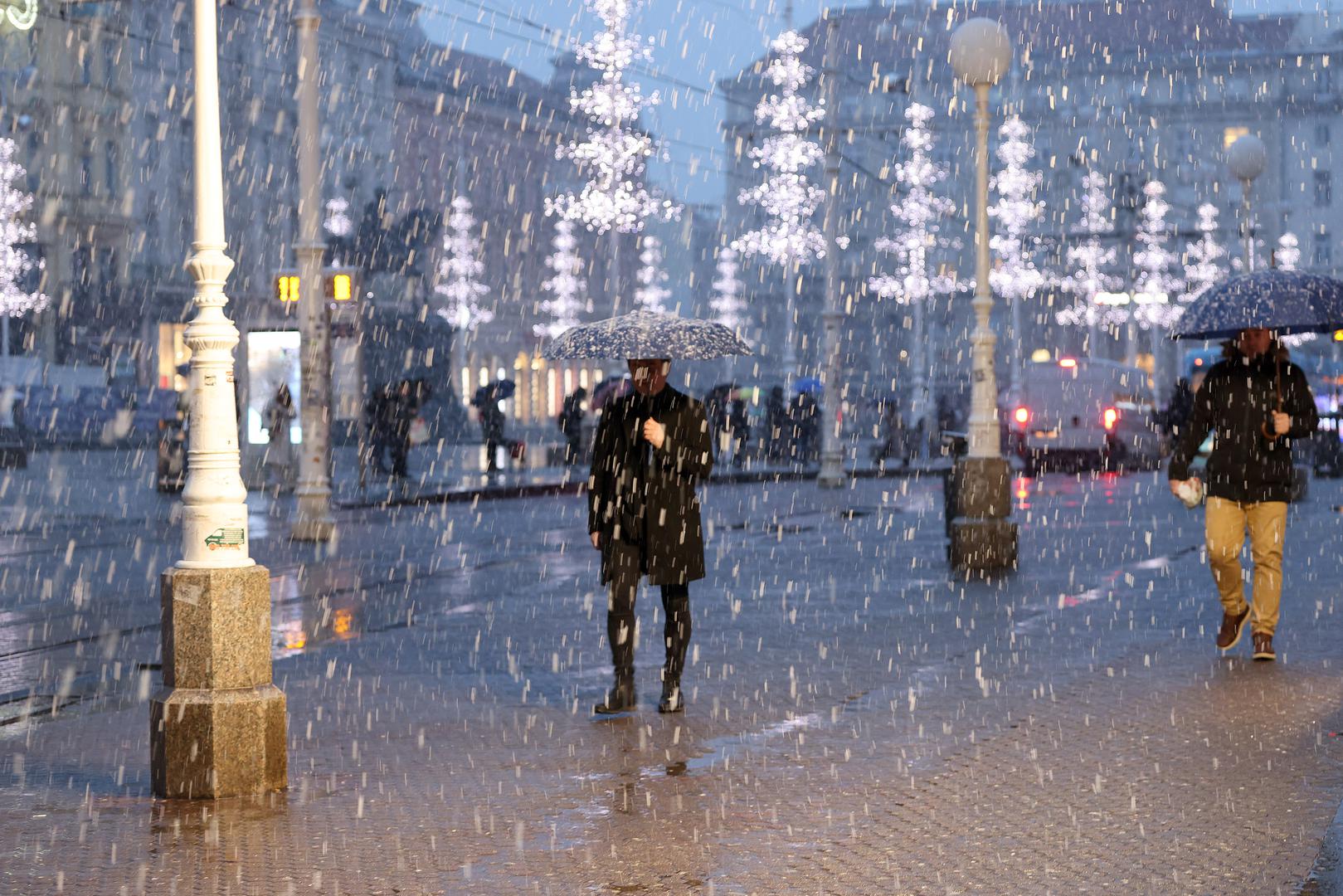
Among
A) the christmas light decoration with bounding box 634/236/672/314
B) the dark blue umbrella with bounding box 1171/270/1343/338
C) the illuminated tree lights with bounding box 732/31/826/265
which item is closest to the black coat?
the dark blue umbrella with bounding box 1171/270/1343/338

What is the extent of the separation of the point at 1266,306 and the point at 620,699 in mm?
4173

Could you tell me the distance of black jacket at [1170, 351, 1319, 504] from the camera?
11023mm

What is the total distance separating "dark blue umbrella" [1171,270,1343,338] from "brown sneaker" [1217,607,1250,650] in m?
1.49

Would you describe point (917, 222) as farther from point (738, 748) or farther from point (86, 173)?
point (738, 748)

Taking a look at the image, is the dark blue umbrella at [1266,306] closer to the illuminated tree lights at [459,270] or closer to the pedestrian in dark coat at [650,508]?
the pedestrian in dark coat at [650,508]

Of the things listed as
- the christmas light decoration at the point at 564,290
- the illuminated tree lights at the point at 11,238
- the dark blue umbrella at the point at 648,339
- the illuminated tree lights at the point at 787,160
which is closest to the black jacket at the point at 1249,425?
the dark blue umbrella at the point at 648,339

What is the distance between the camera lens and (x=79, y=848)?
6.79 metres

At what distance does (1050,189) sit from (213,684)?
9686 centimetres

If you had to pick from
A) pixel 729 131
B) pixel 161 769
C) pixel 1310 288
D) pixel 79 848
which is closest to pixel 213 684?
pixel 161 769

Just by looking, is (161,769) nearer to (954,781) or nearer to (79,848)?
(79,848)

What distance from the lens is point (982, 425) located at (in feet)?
55.7

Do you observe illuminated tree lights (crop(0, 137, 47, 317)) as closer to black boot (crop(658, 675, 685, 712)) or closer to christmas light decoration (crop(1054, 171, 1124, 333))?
christmas light decoration (crop(1054, 171, 1124, 333))

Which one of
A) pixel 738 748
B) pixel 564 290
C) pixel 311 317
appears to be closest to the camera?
pixel 738 748

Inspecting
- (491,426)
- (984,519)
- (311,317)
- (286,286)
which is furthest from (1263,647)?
(491,426)
